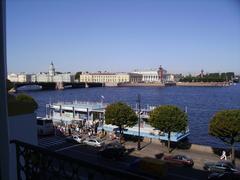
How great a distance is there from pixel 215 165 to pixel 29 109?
35.2 feet

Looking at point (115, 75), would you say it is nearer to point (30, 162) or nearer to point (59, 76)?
point (59, 76)

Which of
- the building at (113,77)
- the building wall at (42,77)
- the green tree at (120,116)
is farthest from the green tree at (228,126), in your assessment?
the building wall at (42,77)

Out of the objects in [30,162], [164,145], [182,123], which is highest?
[30,162]

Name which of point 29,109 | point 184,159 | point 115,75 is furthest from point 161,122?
point 115,75

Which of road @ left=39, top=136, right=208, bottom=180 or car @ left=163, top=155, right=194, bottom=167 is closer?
road @ left=39, top=136, right=208, bottom=180

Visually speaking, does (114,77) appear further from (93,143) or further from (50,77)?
(93,143)

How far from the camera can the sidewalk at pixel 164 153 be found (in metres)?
15.2

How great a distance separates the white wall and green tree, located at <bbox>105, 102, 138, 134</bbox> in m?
16.8

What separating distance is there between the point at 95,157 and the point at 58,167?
487 inches

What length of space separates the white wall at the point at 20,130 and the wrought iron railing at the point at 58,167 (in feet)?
1.45

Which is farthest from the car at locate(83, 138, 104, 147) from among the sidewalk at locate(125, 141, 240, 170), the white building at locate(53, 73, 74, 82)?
the white building at locate(53, 73, 74, 82)

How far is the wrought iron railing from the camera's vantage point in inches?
70.2

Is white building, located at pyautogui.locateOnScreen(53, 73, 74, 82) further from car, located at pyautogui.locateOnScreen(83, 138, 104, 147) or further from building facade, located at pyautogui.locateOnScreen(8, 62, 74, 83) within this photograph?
car, located at pyautogui.locateOnScreen(83, 138, 104, 147)

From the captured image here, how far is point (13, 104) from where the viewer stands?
3049 mm
